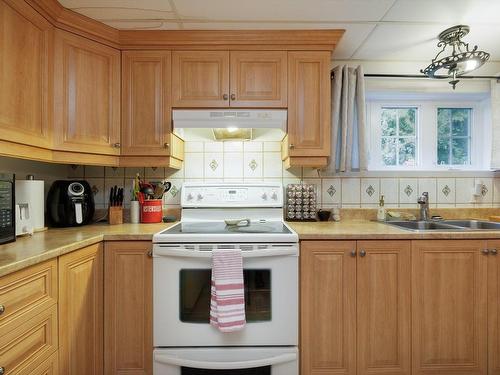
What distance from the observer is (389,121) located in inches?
90.1

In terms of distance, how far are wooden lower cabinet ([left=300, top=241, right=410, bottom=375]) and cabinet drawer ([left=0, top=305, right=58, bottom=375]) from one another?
1.14m

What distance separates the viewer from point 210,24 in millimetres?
1690

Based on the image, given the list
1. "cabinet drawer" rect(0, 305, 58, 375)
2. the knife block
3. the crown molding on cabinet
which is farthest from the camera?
the knife block

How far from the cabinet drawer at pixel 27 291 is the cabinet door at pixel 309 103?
140cm

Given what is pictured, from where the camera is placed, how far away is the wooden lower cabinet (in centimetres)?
149

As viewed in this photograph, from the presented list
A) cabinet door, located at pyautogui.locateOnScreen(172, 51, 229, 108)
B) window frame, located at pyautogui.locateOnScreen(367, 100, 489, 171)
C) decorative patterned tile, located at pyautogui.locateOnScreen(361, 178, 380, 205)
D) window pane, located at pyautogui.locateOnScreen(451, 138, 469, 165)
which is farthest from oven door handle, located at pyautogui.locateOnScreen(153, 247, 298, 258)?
window pane, located at pyautogui.locateOnScreen(451, 138, 469, 165)

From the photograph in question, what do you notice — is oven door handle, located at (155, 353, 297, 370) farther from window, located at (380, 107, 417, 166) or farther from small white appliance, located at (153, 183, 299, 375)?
window, located at (380, 107, 417, 166)

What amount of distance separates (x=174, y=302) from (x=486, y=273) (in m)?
1.67

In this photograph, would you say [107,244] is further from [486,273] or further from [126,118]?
[486,273]

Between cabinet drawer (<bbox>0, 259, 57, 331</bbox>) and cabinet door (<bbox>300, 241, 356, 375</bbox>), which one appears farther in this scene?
cabinet door (<bbox>300, 241, 356, 375</bbox>)

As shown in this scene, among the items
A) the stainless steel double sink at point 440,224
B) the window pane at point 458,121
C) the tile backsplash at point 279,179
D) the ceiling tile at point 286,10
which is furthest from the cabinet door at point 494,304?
the ceiling tile at point 286,10

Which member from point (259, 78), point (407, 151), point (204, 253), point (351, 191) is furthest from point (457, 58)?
point (204, 253)

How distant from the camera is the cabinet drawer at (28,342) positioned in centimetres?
90

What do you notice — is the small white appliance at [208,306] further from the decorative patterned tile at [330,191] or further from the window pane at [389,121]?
the window pane at [389,121]
